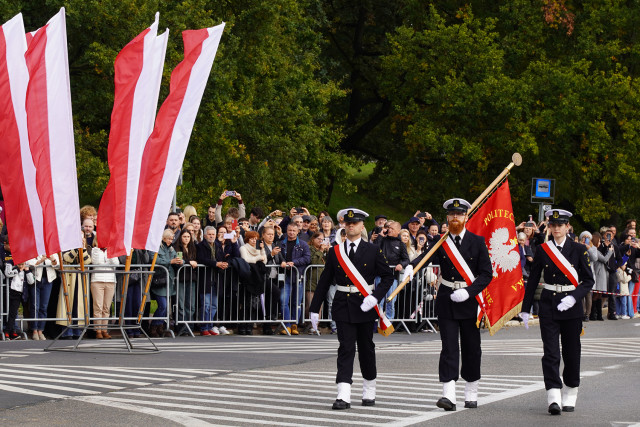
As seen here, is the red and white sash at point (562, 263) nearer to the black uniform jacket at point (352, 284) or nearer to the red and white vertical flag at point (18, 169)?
the black uniform jacket at point (352, 284)

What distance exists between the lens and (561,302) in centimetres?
1180

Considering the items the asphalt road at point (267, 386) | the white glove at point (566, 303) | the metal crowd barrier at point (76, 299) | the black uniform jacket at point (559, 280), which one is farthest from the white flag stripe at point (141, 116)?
the white glove at point (566, 303)

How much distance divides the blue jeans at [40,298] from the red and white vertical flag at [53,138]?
2.75 metres

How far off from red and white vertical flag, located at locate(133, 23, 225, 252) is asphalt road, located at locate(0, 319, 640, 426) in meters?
1.66

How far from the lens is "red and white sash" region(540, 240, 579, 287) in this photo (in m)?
12.0

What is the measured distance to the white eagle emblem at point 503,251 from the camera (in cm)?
1391

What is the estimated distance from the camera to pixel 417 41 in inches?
1623

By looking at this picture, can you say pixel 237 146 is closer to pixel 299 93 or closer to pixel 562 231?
pixel 299 93

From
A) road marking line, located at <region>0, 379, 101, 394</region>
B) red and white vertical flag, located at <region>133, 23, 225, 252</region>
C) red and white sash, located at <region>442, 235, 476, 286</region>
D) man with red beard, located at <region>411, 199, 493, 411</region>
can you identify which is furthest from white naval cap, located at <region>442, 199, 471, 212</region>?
red and white vertical flag, located at <region>133, 23, 225, 252</region>

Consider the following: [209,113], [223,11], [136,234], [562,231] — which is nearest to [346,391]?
[562,231]

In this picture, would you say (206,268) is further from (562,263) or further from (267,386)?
(562,263)

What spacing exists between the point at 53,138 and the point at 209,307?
5106 millimetres

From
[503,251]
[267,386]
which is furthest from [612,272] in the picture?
[267,386]

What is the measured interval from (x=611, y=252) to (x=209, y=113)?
11.9 meters
